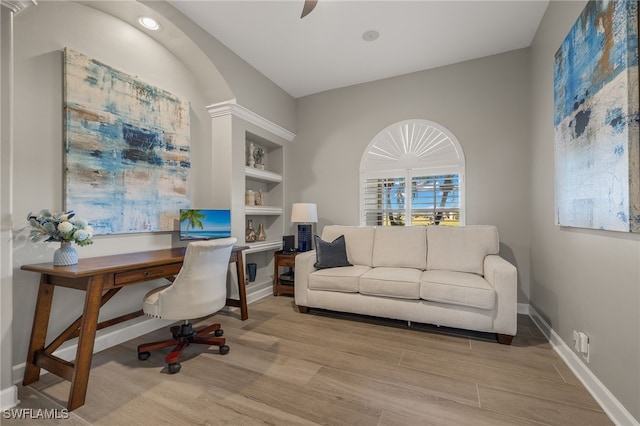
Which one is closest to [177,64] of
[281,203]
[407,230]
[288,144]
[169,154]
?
[169,154]

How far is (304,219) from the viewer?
145 inches

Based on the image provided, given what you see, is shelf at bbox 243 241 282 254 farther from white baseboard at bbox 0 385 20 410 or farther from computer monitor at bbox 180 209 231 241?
white baseboard at bbox 0 385 20 410

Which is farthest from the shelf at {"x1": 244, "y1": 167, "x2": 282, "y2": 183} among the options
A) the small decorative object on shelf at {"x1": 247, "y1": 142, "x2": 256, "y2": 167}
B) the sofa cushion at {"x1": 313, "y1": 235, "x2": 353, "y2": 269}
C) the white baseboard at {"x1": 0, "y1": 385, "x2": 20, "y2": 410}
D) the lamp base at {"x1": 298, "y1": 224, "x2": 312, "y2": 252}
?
the white baseboard at {"x1": 0, "y1": 385, "x2": 20, "y2": 410}

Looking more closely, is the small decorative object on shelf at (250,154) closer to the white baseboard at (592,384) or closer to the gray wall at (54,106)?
the gray wall at (54,106)

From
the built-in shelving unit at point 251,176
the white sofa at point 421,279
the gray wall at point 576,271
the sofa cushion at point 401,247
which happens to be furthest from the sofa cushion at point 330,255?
the gray wall at point 576,271

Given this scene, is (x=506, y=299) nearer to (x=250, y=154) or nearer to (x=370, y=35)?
(x=370, y=35)

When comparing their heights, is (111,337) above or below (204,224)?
below

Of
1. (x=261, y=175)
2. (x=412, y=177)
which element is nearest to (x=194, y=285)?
(x=261, y=175)

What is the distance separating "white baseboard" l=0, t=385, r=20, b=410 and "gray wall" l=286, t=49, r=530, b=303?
128 inches

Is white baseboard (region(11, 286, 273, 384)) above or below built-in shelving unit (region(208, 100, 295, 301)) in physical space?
below

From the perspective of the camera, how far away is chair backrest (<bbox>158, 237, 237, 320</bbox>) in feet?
6.32

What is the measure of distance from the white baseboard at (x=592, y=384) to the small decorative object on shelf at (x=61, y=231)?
10.6 feet

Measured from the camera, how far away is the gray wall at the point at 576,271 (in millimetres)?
1396

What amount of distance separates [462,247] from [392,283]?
94 cm
